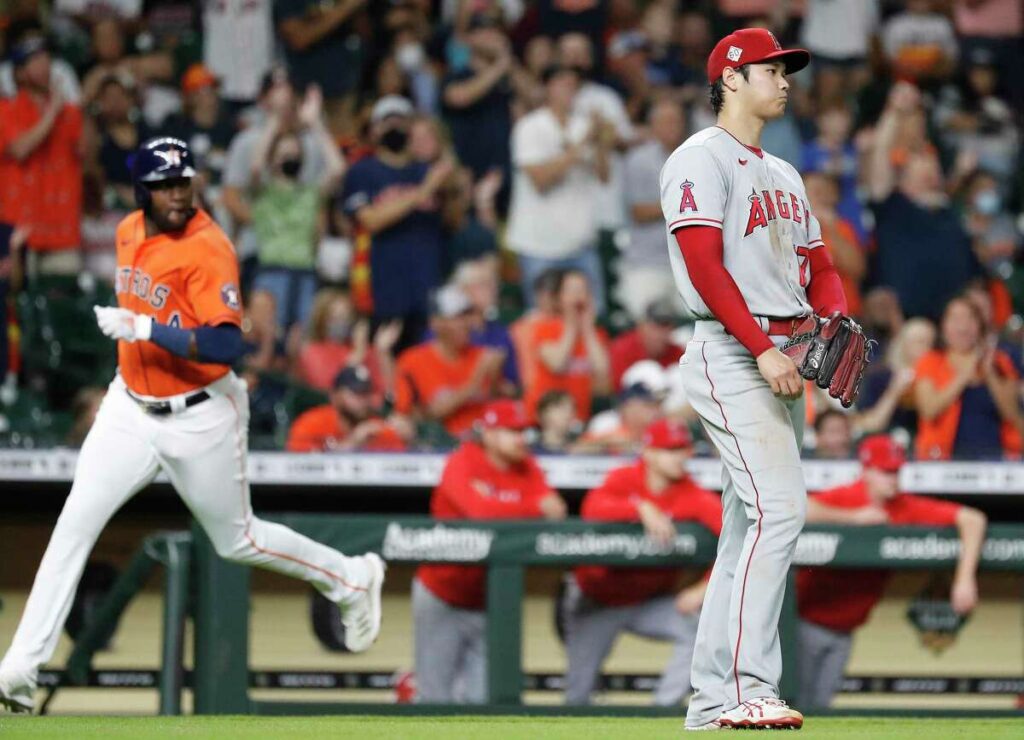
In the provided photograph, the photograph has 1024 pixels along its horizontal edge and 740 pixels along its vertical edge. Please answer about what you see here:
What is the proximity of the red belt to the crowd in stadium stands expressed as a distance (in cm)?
395

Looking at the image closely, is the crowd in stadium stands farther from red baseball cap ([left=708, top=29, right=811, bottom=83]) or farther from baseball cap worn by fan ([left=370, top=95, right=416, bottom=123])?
red baseball cap ([left=708, top=29, right=811, bottom=83])

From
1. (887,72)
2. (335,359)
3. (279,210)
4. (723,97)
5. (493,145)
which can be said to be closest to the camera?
(723,97)

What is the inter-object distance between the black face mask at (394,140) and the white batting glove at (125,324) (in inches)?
199

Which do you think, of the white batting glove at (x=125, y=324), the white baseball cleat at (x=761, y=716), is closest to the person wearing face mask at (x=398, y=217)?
the white batting glove at (x=125, y=324)

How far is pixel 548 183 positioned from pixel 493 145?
813mm

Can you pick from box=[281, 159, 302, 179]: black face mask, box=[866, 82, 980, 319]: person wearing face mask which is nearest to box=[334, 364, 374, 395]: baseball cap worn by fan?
box=[281, 159, 302, 179]: black face mask

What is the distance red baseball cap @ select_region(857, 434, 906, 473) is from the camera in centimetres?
747

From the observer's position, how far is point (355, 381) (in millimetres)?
8711

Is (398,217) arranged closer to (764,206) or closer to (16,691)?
(16,691)

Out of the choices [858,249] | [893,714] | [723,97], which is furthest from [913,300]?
[723,97]

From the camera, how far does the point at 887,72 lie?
490 inches

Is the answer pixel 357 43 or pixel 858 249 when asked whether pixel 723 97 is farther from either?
pixel 357 43

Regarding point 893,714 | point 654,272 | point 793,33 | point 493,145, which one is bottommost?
point 893,714

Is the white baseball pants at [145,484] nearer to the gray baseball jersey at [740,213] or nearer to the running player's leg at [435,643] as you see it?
the running player's leg at [435,643]
